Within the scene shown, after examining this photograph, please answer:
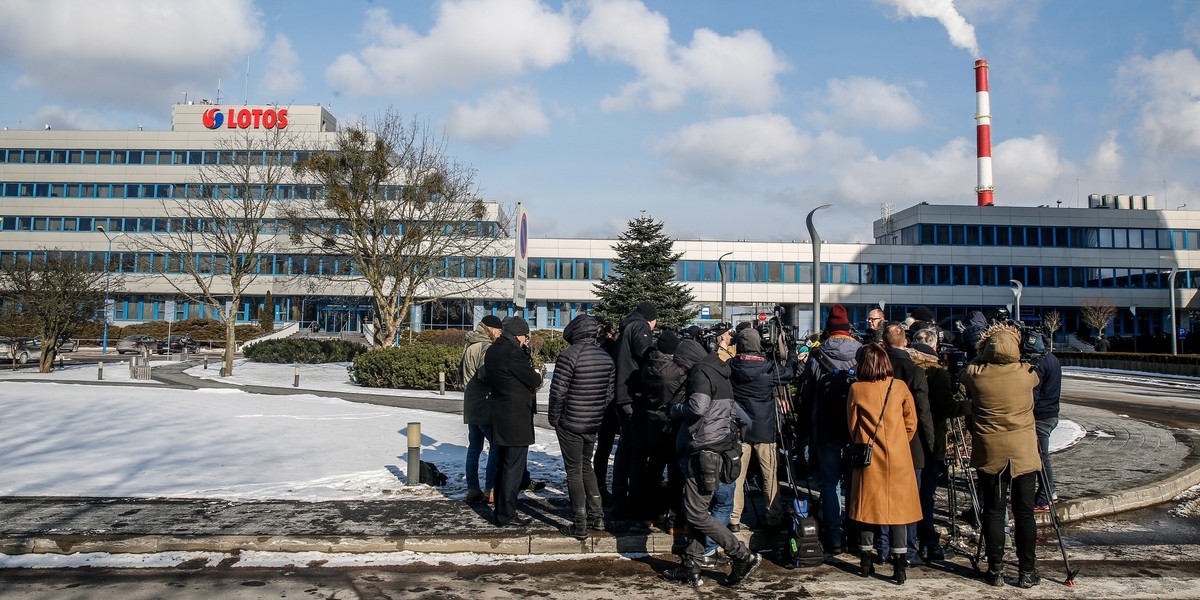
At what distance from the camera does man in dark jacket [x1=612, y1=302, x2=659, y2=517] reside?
6.92 meters

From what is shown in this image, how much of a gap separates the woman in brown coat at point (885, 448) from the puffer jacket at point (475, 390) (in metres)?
3.78

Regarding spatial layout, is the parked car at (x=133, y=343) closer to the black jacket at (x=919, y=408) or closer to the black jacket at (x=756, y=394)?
the black jacket at (x=756, y=394)

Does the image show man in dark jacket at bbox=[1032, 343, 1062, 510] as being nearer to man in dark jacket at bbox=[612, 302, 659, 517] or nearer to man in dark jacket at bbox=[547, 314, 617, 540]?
man in dark jacket at bbox=[612, 302, 659, 517]

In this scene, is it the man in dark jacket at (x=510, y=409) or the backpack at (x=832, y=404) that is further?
the man in dark jacket at (x=510, y=409)

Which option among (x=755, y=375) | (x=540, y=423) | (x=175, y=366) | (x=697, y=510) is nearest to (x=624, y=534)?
(x=697, y=510)

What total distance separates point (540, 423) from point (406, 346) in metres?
10.0

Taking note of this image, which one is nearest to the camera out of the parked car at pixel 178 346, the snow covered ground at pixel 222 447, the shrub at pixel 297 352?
the snow covered ground at pixel 222 447

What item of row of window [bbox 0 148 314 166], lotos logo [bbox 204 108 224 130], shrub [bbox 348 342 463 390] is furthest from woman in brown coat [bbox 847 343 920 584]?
lotos logo [bbox 204 108 224 130]

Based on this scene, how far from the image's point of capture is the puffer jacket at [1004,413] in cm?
550

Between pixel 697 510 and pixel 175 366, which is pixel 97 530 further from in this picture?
pixel 175 366

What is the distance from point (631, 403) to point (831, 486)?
1.90m

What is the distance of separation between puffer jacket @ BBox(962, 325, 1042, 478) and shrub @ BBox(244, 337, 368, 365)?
93.3ft

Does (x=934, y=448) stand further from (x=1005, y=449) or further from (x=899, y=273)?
(x=899, y=273)

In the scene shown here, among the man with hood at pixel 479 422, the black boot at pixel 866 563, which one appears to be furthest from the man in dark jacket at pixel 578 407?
the black boot at pixel 866 563
